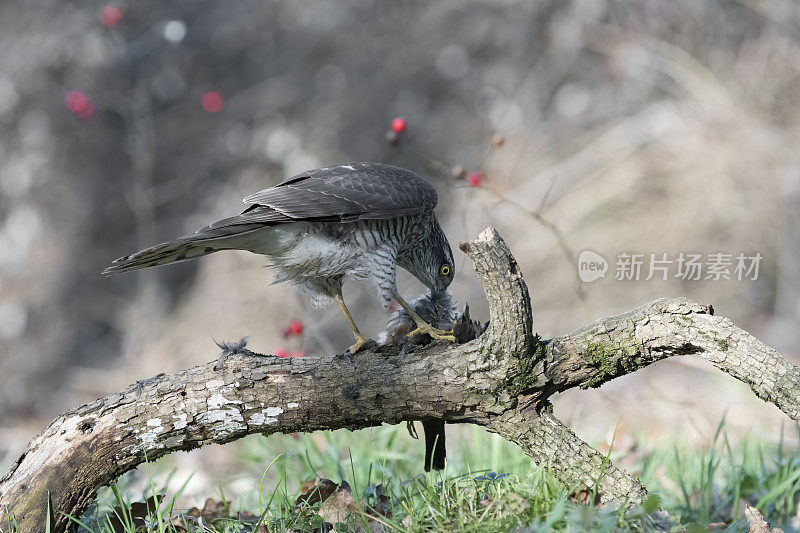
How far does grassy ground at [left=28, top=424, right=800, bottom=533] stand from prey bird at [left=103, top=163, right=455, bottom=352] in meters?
0.58

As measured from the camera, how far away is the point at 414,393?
2.54 m

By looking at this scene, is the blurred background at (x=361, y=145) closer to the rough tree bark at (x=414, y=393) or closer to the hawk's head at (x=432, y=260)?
the hawk's head at (x=432, y=260)

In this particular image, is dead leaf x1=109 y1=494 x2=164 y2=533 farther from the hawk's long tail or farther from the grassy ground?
the hawk's long tail

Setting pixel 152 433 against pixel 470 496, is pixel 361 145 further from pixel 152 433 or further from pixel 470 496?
pixel 470 496

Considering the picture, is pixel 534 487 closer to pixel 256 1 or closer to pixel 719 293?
pixel 719 293

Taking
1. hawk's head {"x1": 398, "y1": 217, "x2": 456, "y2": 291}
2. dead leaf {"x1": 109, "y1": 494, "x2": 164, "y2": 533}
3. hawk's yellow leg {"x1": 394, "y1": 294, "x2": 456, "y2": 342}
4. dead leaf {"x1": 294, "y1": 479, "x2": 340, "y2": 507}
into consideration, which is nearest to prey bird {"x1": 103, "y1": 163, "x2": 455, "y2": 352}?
hawk's yellow leg {"x1": 394, "y1": 294, "x2": 456, "y2": 342}

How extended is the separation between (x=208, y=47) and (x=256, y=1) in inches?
28.8

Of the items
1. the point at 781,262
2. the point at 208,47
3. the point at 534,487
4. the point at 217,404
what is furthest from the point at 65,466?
the point at 781,262

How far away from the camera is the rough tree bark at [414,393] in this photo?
233cm

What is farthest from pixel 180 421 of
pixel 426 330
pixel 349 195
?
pixel 349 195

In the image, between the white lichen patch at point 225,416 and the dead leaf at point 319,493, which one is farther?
the dead leaf at point 319,493

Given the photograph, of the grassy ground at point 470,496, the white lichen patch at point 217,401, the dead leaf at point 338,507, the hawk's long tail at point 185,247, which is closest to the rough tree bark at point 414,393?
the white lichen patch at point 217,401

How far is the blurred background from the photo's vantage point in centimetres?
736

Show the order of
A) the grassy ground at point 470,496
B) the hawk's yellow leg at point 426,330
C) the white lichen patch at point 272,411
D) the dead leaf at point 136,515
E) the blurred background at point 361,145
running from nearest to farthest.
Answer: the grassy ground at point 470,496, the white lichen patch at point 272,411, the dead leaf at point 136,515, the hawk's yellow leg at point 426,330, the blurred background at point 361,145
